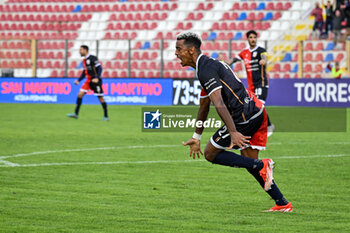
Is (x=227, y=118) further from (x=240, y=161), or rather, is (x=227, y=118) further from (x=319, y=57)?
(x=319, y=57)

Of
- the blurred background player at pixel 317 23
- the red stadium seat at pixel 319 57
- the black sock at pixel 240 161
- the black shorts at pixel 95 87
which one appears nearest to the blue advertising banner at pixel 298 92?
the red stadium seat at pixel 319 57

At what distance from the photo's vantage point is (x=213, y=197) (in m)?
7.95

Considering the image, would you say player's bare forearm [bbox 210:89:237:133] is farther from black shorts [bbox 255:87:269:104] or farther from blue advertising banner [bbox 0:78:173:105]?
blue advertising banner [bbox 0:78:173:105]

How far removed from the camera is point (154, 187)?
8688mm

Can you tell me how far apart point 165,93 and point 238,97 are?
2185 centimetres

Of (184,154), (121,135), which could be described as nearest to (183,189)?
(184,154)

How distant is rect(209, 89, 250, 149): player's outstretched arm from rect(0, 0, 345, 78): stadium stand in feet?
75.6

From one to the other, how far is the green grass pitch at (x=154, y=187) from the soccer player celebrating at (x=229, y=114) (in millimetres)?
480

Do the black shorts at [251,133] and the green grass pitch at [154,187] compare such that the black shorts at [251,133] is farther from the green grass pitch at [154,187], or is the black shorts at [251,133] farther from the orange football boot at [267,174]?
the green grass pitch at [154,187]

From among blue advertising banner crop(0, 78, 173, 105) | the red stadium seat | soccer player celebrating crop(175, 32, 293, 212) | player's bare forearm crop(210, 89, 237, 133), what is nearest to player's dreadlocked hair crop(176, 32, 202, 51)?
soccer player celebrating crop(175, 32, 293, 212)

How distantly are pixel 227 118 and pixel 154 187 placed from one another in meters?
2.50

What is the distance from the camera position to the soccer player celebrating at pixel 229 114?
255 inches

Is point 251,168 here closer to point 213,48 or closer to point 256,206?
point 256,206

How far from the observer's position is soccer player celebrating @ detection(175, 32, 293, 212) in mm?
6477
